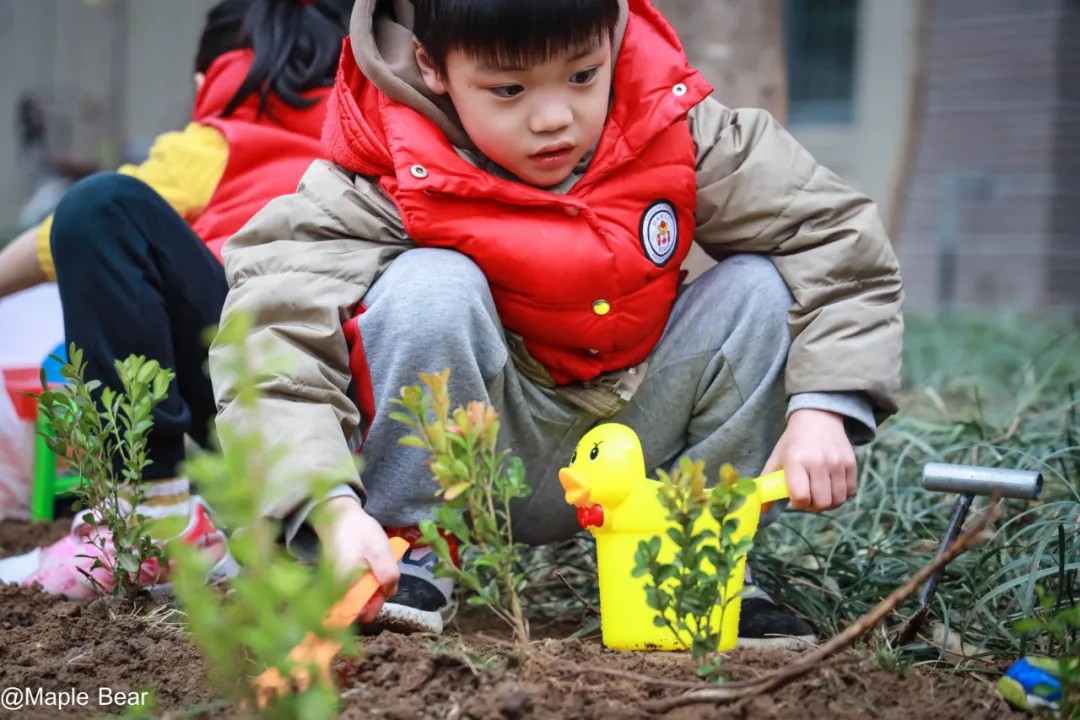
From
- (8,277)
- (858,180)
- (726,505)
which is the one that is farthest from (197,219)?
(858,180)

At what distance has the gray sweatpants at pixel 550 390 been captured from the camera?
5.72ft

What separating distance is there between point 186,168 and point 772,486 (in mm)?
1343

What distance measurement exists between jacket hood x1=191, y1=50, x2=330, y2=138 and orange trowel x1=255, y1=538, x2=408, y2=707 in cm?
127

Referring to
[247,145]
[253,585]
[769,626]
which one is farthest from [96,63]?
[253,585]

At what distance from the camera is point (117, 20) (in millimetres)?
11078

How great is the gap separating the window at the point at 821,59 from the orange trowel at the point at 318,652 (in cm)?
777

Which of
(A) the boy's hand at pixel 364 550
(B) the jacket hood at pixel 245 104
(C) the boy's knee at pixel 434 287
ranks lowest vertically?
(A) the boy's hand at pixel 364 550

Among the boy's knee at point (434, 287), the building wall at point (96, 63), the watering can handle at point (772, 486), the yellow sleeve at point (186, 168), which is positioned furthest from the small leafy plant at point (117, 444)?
the building wall at point (96, 63)

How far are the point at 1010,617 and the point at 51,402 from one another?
139 centimetres

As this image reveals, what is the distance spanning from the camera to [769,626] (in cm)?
180

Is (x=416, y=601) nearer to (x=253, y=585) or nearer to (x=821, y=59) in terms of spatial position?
(x=253, y=585)

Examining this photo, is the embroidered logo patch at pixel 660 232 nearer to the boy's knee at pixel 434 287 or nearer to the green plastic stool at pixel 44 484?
the boy's knee at pixel 434 287

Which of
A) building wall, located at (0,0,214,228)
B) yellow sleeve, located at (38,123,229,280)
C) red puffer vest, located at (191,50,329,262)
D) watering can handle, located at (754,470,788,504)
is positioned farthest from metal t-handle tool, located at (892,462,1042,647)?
building wall, located at (0,0,214,228)

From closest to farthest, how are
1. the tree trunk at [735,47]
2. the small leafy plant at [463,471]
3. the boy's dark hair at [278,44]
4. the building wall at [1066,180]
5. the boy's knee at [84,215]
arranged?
the small leafy plant at [463,471]
the boy's knee at [84,215]
the boy's dark hair at [278,44]
the tree trunk at [735,47]
the building wall at [1066,180]
